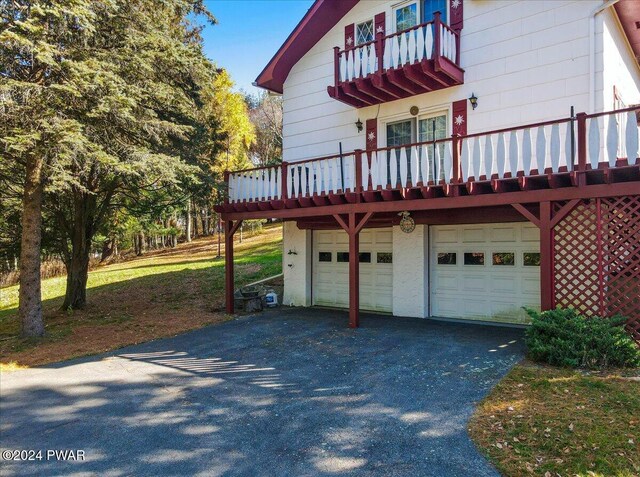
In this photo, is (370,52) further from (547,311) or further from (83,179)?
(83,179)

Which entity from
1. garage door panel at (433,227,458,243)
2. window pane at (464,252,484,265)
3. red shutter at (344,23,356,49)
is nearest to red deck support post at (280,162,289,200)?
garage door panel at (433,227,458,243)

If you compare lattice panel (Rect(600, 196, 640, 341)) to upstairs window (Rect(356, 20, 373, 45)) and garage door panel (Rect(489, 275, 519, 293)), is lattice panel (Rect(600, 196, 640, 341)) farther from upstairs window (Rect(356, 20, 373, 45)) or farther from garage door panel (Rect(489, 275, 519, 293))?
upstairs window (Rect(356, 20, 373, 45))

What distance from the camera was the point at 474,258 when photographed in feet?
30.3

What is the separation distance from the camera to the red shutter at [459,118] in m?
9.05

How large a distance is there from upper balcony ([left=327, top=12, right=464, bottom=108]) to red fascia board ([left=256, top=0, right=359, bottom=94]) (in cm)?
159

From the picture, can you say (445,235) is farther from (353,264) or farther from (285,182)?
(285,182)

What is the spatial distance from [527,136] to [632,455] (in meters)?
4.77

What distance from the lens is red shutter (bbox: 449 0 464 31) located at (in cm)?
925

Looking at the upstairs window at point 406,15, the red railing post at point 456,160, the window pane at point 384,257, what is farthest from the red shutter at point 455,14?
the window pane at point 384,257

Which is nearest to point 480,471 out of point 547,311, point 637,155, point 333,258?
point 547,311

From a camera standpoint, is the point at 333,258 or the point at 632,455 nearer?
the point at 632,455

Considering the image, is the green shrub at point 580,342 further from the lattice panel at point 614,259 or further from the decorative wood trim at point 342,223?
the decorative wood trim at point 342,223

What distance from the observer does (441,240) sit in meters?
9.73

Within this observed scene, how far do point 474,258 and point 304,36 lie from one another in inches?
287
